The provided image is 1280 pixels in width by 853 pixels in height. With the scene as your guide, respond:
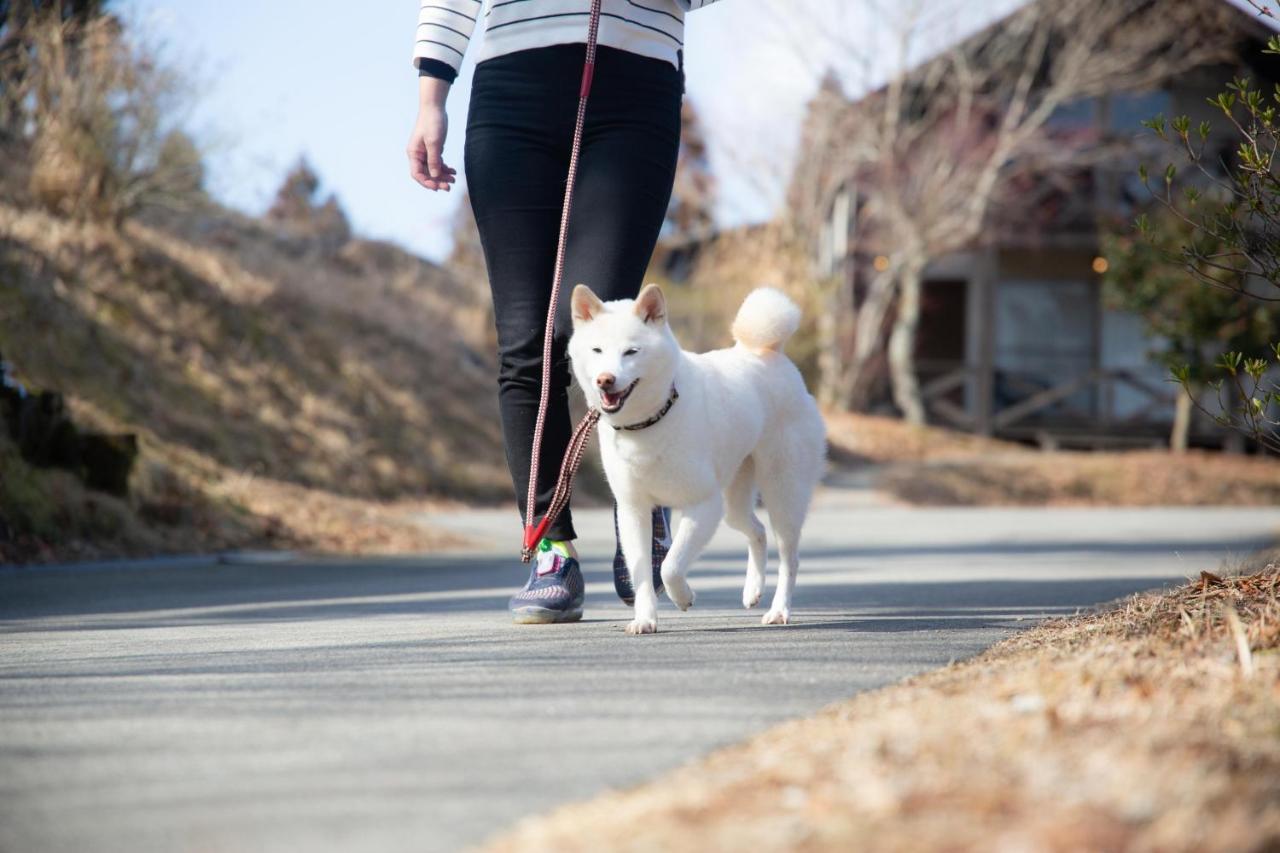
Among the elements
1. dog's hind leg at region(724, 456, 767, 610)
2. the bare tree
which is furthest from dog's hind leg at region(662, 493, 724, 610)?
the bare tree

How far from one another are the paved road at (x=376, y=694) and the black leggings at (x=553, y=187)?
805mm

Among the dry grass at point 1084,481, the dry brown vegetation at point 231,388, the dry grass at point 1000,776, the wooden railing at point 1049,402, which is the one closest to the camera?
the dry grass at point 1000,776

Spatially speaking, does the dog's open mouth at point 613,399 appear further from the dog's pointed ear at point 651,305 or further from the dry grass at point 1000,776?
the dry grass at point 1000,776

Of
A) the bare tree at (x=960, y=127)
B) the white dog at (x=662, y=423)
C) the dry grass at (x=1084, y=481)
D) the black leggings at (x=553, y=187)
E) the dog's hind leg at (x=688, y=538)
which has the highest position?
the bare tree at (x=960, y=127)

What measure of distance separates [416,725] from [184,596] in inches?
137

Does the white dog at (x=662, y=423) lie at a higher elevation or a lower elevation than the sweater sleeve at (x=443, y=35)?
lower

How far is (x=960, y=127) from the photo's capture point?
71.4 feet

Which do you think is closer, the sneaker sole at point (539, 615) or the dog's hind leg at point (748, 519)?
the sneaker sole at point (539, 615)

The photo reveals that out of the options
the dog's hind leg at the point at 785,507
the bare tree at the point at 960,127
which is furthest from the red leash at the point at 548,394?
the bare tree at the point at 960,127

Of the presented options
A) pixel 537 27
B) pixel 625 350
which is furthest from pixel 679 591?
pixel 537 27

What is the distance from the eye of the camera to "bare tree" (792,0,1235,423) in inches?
840

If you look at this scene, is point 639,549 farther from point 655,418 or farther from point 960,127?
point 960,127

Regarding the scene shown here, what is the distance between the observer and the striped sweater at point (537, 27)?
397cm

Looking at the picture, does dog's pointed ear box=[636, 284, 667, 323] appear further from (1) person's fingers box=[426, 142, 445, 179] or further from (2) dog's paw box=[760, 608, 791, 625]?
(2) dog's paw box=[760, 608, 791, 625]
